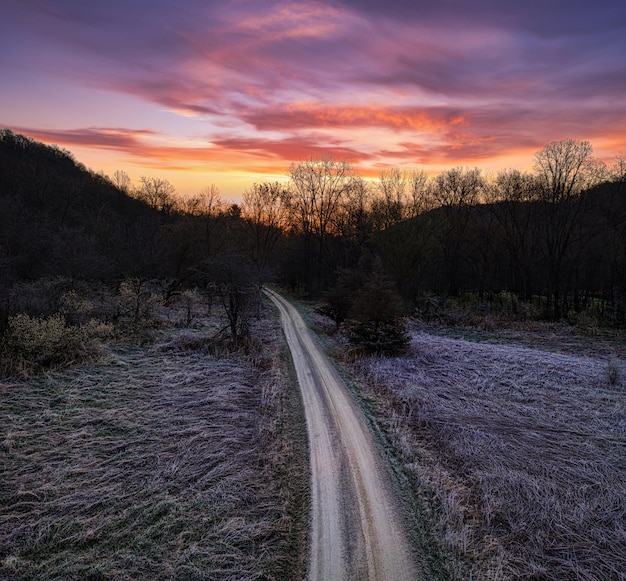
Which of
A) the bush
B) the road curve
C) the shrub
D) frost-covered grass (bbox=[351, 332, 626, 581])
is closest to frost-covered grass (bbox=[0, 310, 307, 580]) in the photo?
the road curve

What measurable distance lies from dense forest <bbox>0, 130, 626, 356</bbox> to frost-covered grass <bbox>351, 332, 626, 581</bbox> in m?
6.27

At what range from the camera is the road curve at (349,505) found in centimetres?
498

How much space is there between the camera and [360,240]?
130 feet

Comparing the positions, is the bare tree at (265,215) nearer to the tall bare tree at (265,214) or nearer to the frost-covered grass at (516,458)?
the tall bare tree at (265,214)

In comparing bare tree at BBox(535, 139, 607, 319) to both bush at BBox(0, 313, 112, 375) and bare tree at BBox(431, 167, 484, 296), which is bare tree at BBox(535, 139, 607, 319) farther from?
bush at BBox(0, 313, 112, 375)

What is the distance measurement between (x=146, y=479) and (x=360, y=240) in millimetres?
35251

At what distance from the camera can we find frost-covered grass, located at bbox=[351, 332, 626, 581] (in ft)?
16.9

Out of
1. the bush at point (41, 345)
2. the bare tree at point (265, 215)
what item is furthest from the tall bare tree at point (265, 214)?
the bush at point (41, 345)

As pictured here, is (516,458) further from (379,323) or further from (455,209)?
(455,209)

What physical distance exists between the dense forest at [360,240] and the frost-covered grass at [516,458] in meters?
6.27

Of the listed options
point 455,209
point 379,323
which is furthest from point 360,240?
point 379,323

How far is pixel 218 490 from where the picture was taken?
21.2ft

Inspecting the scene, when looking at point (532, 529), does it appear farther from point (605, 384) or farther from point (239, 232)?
point (239, 232)

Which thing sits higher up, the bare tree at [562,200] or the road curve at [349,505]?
the bare tree at [562,200]
